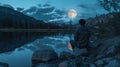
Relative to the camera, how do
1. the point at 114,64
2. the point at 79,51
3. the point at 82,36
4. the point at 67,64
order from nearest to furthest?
the point at 114,64, the point at 67,64, the point at 79,51, the point at 82,36

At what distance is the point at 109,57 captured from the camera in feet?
60.7

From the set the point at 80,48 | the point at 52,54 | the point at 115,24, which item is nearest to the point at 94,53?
the point at 80,48

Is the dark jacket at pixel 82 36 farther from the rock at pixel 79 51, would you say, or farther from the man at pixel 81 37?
the rock at pixel 79 51

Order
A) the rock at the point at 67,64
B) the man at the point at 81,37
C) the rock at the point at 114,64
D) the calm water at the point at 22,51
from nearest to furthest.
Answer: the rock at the point at 114,64 < the rock at the point at 67,64 < the man at the point at 81,37 < the calm water at the point at 22,51

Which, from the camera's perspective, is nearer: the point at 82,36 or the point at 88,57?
the point at 88,57

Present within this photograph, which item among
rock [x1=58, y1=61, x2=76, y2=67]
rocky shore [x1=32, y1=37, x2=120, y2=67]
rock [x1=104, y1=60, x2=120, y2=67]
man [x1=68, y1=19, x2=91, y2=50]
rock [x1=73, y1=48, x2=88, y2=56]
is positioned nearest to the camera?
rock [x1=104, y1=60, x2=120, y2=67]

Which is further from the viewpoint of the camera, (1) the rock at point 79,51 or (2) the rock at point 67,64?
(1) the rock at point 79,51

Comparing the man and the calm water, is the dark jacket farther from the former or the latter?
the calm water

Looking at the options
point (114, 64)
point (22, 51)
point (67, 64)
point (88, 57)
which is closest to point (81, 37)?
point (88, 57)

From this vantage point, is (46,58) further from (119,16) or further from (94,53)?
(119,16)

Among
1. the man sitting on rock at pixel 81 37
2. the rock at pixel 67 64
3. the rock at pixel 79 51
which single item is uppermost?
the man sitting on rock at pixel 81 37

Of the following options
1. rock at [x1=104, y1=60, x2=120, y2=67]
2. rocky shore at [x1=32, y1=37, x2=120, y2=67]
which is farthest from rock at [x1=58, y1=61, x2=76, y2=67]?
rock at [x1=104, y1=60, x2=120, y2=67]

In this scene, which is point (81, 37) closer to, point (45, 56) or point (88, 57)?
point (88, 57)

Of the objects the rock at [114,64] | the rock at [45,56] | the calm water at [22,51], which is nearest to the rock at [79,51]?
the rock at [45,56]
